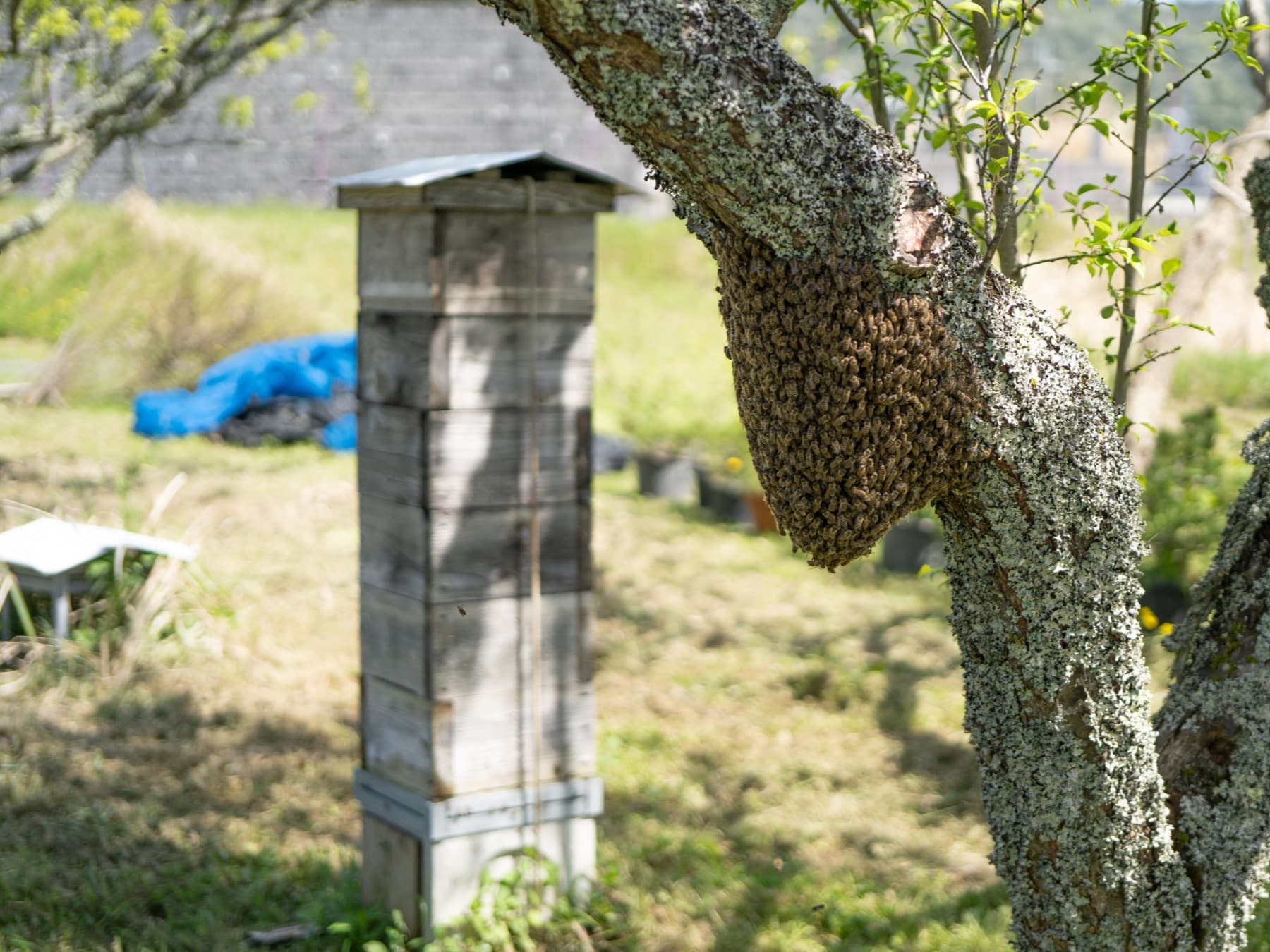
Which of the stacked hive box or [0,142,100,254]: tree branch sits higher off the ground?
[0,142,100,254]: tree branch

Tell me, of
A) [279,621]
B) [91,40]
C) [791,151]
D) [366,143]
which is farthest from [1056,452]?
[366,143]

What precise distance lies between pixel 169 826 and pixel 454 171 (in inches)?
94.1

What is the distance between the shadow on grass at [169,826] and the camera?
3.36 metres

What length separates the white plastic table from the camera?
183 inches

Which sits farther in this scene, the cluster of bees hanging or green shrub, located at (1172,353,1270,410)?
green shrub, located at (1172,353,1270,410)

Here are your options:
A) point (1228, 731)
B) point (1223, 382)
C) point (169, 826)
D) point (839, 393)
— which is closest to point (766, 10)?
point (839, 393)

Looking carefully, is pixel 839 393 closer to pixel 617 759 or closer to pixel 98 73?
pixel 617 759

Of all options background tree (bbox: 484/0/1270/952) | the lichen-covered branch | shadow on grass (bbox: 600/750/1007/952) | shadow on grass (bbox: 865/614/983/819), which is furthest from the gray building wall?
background tree (bbox: 484/0/1270/952)

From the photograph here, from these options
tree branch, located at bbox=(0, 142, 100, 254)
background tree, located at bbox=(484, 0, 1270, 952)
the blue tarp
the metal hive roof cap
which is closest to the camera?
background tree, located at bbox=(484, 0, 1270, 952)

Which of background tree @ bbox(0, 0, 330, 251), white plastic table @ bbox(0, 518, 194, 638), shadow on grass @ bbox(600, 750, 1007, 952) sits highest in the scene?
background tree @ bbox(0, 0, 330, 251)

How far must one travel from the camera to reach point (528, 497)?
10.9 feet

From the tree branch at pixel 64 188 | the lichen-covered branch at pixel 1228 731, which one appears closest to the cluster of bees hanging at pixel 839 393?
the lichen-covered branch at pixel 1228 731

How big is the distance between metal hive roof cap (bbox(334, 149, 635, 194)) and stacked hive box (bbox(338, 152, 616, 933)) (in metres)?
0.01

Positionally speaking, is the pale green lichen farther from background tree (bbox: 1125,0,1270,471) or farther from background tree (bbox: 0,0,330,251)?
background tree (bbox: 0,0,330,251)
